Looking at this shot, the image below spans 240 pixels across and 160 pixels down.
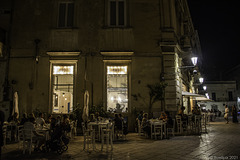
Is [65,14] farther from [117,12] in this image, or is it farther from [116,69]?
[116,69]

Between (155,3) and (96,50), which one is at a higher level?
(155,3)

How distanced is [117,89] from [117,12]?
5.26m

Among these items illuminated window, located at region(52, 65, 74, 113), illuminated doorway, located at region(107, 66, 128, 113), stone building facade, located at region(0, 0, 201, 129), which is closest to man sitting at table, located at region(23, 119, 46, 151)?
stone building facade, located at region(0, 0, 201, 129)

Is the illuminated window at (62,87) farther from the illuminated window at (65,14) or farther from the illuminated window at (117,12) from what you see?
the illuminated window at (117,12)

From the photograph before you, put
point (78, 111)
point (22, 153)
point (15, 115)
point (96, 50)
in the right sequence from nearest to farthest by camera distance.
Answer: point (22, 153), point (15, 115), point (78, 111), point (96, 50)

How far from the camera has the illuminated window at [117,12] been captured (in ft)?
48.1

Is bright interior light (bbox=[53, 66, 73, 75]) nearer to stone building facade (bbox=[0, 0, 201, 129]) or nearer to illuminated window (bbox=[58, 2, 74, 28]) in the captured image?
stone building facade (bbox=[0, 0, 201, 129])

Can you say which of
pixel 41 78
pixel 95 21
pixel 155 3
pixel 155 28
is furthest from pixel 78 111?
pixel 155 3

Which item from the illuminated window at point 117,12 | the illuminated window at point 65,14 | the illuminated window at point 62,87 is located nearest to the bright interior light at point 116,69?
the illuminated window at point 62,87

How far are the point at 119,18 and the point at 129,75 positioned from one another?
4.02 m

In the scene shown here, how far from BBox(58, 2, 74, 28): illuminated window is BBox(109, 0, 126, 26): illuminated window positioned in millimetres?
2676

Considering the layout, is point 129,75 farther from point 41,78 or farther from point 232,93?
point 232,93

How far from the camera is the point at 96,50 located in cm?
1409

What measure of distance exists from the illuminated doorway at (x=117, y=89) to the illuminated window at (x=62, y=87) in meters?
2.51
